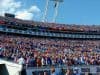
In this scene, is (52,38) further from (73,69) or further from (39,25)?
(73,69)

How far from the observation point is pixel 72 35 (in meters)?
53.6

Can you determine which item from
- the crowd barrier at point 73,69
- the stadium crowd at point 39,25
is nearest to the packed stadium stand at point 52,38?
the stadium crowd at point 39,25

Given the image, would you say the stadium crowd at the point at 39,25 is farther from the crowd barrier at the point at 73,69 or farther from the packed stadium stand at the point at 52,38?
the crowd barrier at the point at 73,69

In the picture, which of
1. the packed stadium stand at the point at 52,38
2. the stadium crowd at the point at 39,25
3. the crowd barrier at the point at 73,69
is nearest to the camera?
the crowd barrier at the point at 73,69

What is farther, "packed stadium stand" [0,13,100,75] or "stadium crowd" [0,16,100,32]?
"stadium crowd" [0,16,100,32]

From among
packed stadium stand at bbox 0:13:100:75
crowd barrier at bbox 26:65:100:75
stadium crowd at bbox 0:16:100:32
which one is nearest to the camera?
crowd barrier at bbox 26:65:100:75

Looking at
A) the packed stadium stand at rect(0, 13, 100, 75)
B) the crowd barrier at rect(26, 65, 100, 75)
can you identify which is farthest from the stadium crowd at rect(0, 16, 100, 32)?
the crowd barrier at rect(26, 65, 100, 75)

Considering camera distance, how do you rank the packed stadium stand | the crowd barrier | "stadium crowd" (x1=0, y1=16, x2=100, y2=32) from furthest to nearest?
1. "stadium crowd" (x1=0, y1=16, x2=100, y2=32)
2. the packed stadium stand
3. the crowd barrier

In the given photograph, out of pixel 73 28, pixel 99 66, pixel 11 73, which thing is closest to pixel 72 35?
pixel 73 28

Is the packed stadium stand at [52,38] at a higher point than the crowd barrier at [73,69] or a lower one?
lower

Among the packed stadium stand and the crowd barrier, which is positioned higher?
the crowd barrier

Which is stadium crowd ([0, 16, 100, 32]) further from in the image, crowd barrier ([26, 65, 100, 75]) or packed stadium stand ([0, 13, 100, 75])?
crowd barrier ([26, 65, 100, 75])

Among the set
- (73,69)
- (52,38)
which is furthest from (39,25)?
(73,69)

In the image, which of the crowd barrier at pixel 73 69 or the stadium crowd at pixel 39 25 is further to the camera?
the stadium crowd at pixel 39 25
